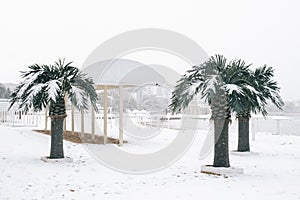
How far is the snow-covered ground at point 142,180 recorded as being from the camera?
18.4 ft

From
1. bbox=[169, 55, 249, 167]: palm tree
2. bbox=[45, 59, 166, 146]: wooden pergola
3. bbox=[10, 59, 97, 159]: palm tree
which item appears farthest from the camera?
bbox=[45, 59, 166, 146]: wooden pergola

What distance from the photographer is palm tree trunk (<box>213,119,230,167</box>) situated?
25.5 ft

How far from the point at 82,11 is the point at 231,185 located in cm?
1194

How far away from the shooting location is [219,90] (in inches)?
303

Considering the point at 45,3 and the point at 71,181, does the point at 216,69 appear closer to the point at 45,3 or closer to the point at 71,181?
the point at 71,181

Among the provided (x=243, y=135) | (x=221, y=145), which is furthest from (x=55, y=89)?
(x=243, y=135)

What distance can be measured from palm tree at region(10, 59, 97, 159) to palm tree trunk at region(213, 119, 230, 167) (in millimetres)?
3710

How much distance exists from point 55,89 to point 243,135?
6645 millimetres

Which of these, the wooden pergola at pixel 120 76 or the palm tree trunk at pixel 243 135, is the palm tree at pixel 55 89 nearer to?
the wooden pergola at pixel 120 76

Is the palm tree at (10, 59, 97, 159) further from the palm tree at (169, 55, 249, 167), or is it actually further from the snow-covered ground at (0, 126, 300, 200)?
the palm tree at (169, 55, 249, 167)

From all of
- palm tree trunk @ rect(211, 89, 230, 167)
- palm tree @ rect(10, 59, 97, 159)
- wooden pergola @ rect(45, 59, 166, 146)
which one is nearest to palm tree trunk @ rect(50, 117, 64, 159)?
palm tree @ rect(10, 59, 97, 159)

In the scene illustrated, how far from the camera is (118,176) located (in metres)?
7.32

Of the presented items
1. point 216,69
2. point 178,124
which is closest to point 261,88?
point 216,69

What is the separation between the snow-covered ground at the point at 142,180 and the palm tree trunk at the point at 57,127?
1.56 ft
